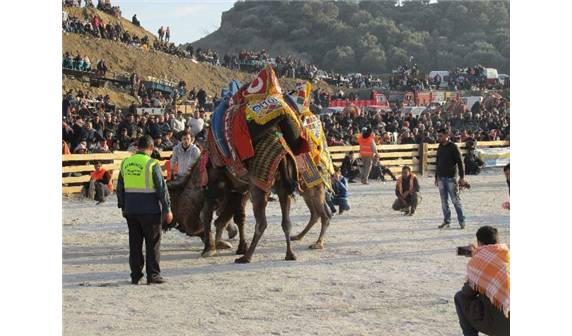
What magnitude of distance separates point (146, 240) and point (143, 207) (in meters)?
0.36

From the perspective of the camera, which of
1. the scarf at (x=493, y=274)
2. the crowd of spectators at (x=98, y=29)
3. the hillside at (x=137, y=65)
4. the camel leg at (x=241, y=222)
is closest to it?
the scarf at (x=493, y=274)

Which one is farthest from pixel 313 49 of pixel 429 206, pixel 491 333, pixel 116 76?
pixel 491 333

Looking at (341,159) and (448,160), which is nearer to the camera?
(448,160)

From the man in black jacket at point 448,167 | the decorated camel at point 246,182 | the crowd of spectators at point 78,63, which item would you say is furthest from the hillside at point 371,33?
the decorated camel at point 246,182

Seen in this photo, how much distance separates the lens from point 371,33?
207 ft

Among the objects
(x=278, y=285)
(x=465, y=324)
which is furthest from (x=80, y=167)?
(x=465, y=324)

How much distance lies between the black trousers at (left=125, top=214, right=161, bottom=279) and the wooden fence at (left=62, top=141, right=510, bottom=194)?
28.9ft

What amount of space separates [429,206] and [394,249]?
18.1 ft

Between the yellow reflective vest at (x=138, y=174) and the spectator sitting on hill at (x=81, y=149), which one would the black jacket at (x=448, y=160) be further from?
the spectator sitting on hill at (x=81, y=149)

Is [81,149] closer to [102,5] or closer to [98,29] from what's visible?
[98,29]

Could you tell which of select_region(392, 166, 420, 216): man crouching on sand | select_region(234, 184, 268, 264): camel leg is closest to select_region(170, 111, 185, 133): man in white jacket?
select_region(392, 166, 420, 216): man crouching on sand

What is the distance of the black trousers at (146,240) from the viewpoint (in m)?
8.55

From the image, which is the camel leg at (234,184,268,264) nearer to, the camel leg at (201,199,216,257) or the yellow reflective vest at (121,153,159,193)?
the camel leg at (201,199,216,257)

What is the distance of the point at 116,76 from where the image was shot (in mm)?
35594
